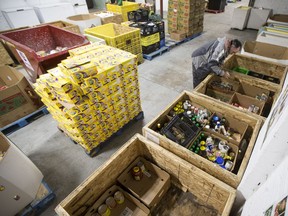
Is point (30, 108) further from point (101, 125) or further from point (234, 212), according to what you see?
point (234, 212)

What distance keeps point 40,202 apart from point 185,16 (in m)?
6.57

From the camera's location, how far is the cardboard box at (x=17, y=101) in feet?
10.3

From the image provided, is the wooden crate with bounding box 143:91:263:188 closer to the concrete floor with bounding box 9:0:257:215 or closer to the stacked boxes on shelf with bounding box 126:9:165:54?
the concrete floor with bounding box 9:0:257:215

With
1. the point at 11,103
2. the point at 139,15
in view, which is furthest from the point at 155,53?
the point at 11,103

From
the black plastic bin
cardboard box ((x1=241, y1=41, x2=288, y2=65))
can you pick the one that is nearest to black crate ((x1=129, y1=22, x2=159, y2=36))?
cardboard box ((x1=241, y1=41, x2=288, y2=65))

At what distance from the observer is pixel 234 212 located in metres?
1.73

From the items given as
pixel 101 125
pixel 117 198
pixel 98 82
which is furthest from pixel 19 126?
pixel 117 198

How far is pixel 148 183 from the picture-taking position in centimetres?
204

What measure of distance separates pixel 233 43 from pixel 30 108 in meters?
4.53

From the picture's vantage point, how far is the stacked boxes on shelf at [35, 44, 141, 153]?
2100 mm

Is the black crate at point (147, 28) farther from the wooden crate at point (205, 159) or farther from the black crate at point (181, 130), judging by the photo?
the black crate at point (181, 130)

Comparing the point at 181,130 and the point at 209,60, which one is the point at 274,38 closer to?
the point at 209,60

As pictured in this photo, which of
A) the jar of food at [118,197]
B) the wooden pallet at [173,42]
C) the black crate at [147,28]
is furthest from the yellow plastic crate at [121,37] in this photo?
the jar of food at [118,197]

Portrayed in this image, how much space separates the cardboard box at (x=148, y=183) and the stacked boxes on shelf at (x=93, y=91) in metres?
0.92
